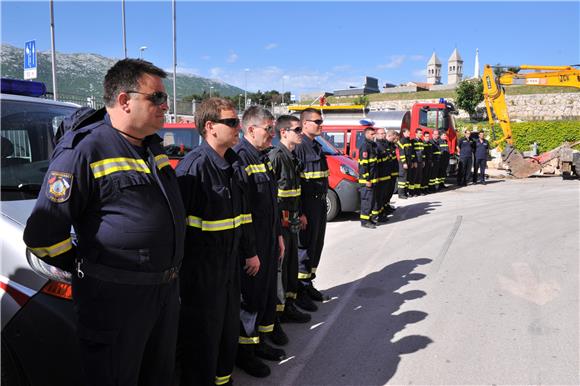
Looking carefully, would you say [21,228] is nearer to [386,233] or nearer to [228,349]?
[228,349]

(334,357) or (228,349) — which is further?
(334,357)

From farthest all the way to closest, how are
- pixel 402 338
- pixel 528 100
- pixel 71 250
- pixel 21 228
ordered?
1. pixel 528 100
2. pixel 402 338
3. pixel 21 228
4. pixel 71 250

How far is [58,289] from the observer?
231 cm

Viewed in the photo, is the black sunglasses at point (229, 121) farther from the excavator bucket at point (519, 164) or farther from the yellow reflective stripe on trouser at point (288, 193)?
the excavator bucket at point (519, 164)

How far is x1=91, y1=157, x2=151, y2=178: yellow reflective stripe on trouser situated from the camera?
2008mm

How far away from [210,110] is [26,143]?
1.62 metres

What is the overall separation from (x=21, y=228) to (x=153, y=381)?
3.56 feet

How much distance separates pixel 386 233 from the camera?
8438 millimetres

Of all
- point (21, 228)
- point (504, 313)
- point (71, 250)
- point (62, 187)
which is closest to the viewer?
point (62, 187)

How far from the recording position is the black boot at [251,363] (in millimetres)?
3482

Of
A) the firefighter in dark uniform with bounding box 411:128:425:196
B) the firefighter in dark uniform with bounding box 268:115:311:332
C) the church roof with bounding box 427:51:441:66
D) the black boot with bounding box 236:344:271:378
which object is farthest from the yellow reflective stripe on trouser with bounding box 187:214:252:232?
the church roof with bounding box 427:51:441:66

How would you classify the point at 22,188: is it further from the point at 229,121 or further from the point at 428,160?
the point at 428,160

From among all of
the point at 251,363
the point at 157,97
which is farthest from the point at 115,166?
the point at 251,363

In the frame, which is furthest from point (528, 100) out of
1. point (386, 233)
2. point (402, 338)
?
point (402, 338)
